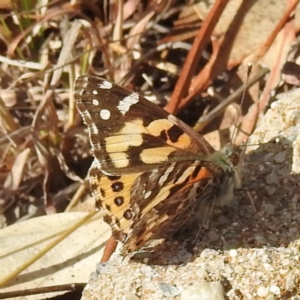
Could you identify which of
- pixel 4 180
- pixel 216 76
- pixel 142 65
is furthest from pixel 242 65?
pixel 4 180

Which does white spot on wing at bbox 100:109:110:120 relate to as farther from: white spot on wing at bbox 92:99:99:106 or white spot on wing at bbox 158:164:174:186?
white spot on wing at bbox 158:164:174:186

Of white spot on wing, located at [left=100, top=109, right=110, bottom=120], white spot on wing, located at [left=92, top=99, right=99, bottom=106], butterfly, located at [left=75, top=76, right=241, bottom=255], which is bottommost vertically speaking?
butterfly, located at [left=75, top=76, right=241, bottom=255]

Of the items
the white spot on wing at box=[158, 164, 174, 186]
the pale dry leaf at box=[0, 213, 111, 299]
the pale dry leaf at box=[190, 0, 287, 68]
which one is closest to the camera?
the white spot on wing at box=[158, 164, 174, 186]

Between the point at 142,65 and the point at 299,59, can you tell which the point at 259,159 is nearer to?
the point at 299,59

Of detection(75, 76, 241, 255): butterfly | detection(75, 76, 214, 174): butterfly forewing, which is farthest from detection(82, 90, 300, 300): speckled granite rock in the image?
detection(75, 76, 214, 174): butterfly forewing

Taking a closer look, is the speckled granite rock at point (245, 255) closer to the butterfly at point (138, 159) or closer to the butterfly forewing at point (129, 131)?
the butterfly at point (138, 159)

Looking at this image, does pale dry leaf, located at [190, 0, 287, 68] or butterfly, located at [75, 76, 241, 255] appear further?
pale dry leaf, located at [190, 0, 287, 68]

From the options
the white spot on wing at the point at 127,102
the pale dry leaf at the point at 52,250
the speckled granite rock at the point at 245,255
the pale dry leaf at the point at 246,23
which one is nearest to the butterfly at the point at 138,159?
the white spot on wing at the point at 127,102
